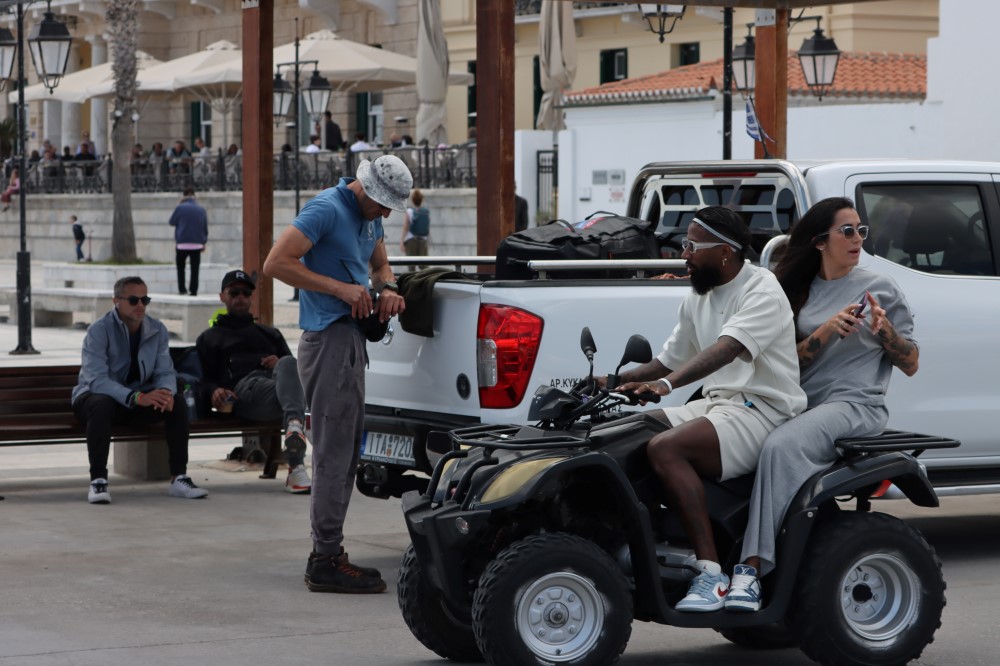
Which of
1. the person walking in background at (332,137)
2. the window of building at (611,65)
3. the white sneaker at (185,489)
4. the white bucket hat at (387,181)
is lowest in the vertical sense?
the white sneaker at (185,489)

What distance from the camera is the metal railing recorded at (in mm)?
31625

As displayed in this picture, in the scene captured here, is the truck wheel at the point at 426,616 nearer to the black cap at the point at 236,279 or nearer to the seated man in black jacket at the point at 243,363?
the seated man in black jacket at the point at 243,363

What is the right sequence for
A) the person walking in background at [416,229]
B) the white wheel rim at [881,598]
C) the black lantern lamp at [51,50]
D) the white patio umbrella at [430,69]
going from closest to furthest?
1. the white wheel rim at [881,598]
2. the black lantern lamp at [51,50]
3. the person walking in background at [416,229]
4. the white patio umbrella at [430,69]

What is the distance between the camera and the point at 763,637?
6184 millimetres

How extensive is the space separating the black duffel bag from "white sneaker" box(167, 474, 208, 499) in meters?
2.62

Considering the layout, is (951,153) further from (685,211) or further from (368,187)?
(368,187)

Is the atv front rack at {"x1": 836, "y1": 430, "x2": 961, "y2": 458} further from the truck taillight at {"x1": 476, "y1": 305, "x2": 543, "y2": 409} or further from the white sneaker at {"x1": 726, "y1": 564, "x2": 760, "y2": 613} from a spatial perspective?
the truck taillight at {"x1": 476, "y1": 305, "x2": 543, "y2": 409}

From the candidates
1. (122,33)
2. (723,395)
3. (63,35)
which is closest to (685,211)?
(723,395)

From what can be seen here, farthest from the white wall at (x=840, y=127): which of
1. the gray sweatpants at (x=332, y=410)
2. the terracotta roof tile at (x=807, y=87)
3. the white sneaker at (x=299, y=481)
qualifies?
the gray sweatpants at (x=332, y=410)

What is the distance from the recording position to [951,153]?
25.2 m

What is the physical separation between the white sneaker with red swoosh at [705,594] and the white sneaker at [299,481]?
15.6 ft

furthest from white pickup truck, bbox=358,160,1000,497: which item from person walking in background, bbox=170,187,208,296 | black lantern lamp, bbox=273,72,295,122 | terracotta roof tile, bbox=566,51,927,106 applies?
black lantern lamp, bbox=273,72,295,122

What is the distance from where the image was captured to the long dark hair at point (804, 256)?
237 inches

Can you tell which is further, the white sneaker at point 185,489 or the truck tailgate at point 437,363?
the white sneaker at point 185,489
